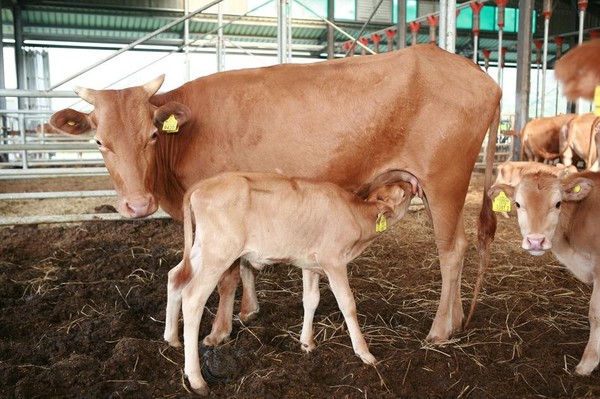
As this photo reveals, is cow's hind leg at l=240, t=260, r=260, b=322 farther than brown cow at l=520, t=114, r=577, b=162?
No

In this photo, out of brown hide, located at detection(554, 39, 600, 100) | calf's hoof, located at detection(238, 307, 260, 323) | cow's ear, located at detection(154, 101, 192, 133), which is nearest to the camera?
brown hide, located at detection(554, 39, 600, 100)

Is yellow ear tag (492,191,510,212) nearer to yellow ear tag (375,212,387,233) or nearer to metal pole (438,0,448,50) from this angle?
yellow ear tag (375,212,387,233)

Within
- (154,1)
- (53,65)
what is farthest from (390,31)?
(53,65)

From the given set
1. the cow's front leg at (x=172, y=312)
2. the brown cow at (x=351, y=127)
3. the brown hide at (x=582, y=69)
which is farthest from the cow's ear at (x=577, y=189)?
the cow's front leg at (x=172, y=312)

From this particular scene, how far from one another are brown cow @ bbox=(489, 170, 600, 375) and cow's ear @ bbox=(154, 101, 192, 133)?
2.68 meters

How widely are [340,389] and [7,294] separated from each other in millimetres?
3487

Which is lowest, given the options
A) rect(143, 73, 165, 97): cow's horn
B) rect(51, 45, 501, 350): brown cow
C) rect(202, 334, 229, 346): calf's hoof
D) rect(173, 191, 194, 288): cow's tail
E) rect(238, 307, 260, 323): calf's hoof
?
rect(238, 307, 260, 323): calf's hoof

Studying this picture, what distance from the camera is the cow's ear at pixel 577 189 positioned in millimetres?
4074

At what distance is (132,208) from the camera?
4066 mm

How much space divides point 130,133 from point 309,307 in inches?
74.8

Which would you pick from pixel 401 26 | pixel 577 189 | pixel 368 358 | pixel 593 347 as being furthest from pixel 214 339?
pixel 401 26

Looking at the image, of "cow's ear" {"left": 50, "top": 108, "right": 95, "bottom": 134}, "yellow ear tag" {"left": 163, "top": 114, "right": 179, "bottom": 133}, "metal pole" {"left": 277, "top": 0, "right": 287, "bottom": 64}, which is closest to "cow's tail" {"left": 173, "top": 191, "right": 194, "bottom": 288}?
"yellow ear tag" {"left": 163, "top": 114, "right": 179, "bottom": 133}

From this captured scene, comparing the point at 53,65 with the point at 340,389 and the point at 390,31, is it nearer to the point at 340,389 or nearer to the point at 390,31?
the point at 390,31

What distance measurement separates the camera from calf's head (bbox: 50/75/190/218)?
4.12m
